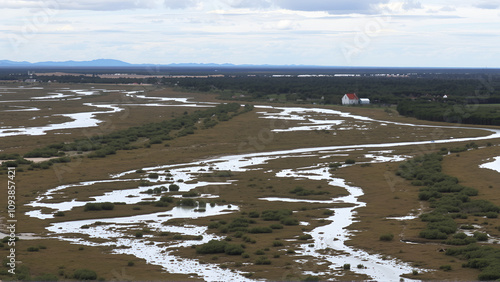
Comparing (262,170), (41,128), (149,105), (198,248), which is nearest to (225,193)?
(262,170)

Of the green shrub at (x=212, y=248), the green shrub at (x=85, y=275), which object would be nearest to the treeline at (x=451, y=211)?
the green shrub at (x=212, y=248)

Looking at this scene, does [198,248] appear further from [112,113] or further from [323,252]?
[112,113]

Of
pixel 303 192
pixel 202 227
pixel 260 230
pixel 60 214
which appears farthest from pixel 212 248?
pixel 303 192

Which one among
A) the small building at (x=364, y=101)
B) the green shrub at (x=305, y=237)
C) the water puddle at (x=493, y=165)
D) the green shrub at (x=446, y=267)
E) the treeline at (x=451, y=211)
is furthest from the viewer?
the small building at (x=364, y=101)

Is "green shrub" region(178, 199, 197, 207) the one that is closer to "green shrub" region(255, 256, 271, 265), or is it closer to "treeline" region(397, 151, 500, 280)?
"green shrub" region(255, 256, 271, 265)

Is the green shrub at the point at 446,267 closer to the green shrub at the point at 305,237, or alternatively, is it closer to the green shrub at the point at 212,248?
the green shrub at the point at 305,237

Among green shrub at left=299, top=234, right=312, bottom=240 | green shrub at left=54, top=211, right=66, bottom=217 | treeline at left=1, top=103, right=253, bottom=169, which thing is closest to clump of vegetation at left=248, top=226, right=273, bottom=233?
green shrub at left=299, top=234, right=312, bottom=240
